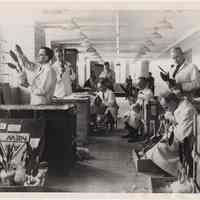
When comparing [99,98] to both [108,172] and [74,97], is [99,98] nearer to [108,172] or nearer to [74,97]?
[74,97]

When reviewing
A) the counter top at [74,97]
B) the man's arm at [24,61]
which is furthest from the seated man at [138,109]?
the man's arm at [24,61]

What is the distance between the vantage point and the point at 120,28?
1624 mm

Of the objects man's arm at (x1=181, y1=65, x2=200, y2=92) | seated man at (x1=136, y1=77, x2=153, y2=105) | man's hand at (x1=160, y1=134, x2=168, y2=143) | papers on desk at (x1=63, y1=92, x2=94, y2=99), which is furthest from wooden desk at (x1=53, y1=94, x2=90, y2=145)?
man's arm at (x1=181, y1=65, x2=200, y2=92)

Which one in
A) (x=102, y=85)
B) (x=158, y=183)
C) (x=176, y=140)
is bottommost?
(x=158, y=183)

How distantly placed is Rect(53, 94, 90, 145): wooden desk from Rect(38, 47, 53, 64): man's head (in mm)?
180

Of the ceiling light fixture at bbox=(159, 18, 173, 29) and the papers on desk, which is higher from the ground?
the ceiling light fixture at bbox=(159, 18, 173, 29)

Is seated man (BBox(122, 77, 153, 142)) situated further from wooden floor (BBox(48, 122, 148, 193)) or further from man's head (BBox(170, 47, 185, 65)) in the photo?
man's head (BBox(170, 47, 185, 65))

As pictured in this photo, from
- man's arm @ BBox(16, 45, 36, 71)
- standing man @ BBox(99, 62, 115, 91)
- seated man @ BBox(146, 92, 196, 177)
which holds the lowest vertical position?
seated man @ BBox(146, 92, 196, 177)

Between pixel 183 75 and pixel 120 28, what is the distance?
333mm

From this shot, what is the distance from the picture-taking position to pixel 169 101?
164 cm

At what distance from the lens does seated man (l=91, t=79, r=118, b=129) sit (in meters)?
1.65

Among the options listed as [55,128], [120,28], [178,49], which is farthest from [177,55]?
[55,128]

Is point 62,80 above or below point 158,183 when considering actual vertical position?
above

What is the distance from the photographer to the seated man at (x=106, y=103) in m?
1.65
